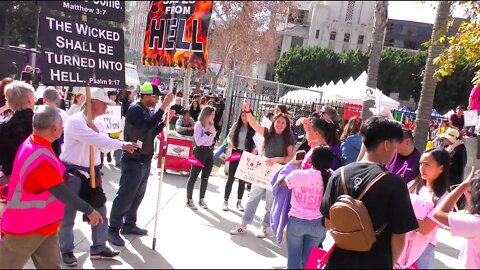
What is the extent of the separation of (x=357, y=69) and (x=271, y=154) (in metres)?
45.4


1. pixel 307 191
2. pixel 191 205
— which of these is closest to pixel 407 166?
pixel 307 191

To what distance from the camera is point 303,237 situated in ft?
13.2

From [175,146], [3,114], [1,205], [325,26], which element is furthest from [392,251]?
[325,26]

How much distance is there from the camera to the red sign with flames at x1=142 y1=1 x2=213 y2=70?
4641mm

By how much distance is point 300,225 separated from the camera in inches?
156

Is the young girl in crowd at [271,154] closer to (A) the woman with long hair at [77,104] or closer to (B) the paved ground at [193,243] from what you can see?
(B) the paved ground at [193,243]

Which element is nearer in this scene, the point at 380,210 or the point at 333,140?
the point at 380,210

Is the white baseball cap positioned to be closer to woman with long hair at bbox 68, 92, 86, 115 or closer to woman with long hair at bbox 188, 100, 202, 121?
woman with long hair at bbox 68, 92, 86, 115

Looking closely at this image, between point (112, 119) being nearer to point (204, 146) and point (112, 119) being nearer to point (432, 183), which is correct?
point (204, 146)

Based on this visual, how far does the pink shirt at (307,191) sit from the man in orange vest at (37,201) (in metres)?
1.68

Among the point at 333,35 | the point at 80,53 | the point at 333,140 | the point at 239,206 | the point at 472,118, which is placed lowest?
the point at 239,206

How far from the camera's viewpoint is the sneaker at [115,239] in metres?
5.13

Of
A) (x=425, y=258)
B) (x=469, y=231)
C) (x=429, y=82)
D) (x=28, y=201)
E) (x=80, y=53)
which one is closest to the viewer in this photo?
(x=469, y=231)

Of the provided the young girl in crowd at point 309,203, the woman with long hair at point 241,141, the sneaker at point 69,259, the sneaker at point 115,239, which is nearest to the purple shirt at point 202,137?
the woman with long hair at point 241,141
